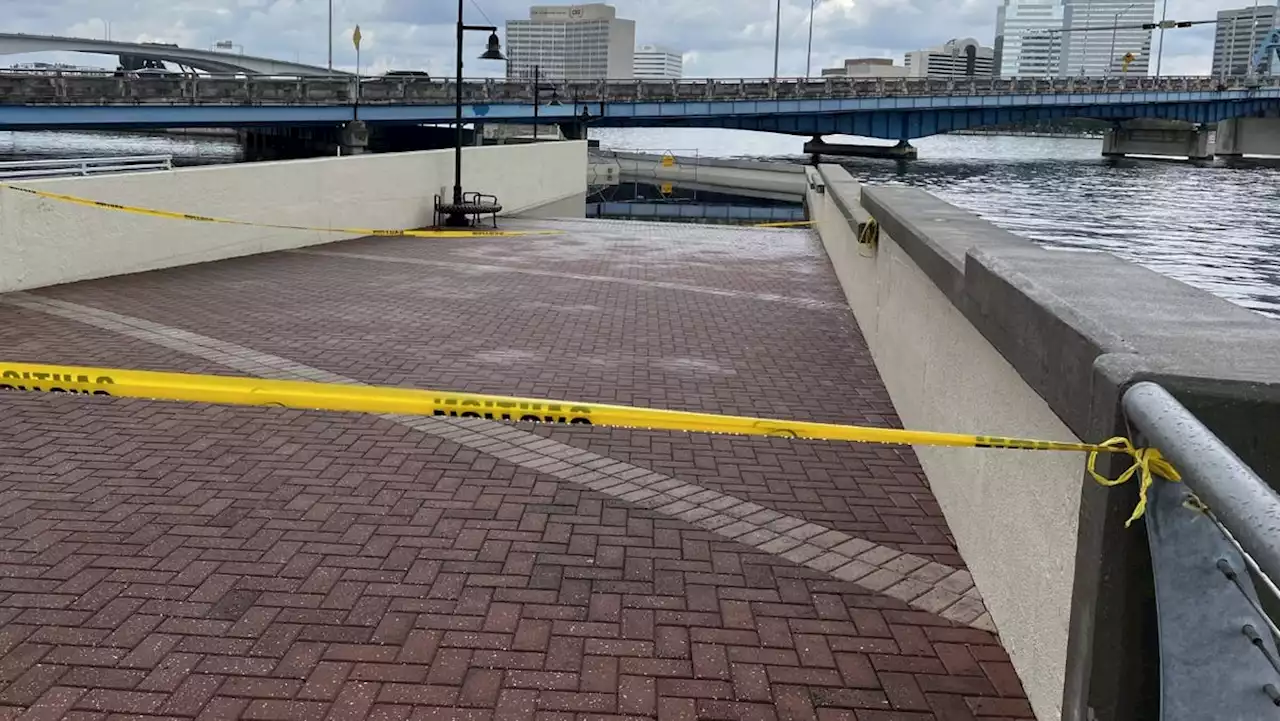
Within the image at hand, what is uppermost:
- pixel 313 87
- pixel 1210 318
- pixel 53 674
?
pixel 313 87

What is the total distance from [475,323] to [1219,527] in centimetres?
916

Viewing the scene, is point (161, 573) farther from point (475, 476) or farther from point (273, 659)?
point (475, 476)

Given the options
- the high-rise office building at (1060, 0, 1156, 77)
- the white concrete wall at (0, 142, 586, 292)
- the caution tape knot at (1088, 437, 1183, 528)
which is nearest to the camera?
the caution tape knot at (1088, 437, 1183, 528)

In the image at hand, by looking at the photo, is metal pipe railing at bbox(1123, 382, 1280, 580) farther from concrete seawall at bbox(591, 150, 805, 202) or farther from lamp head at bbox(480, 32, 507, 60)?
concrete seawall at bbox(591, 150, 805, 202)

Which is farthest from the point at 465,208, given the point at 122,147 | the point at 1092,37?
the point at 1092,37

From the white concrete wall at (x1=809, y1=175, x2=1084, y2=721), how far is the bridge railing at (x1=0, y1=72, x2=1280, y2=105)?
5266cm

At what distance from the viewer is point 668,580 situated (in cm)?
472

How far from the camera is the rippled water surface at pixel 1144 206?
85.6ft

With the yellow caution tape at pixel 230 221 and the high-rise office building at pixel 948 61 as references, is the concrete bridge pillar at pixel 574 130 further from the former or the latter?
the high-rise office building at pixel 948 61

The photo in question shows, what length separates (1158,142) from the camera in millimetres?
99500

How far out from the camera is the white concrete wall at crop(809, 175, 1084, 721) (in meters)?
3.41

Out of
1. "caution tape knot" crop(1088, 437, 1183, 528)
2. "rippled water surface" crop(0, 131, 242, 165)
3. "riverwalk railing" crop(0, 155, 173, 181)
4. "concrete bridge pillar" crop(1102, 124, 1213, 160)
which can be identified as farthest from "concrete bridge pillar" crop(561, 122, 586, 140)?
"concrete bridge pillar" crop(1102, 124, 1213, 160)

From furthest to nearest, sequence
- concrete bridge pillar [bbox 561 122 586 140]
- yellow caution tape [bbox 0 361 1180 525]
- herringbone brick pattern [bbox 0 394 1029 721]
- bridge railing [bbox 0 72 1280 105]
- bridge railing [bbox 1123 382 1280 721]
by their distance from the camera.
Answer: concrete bridge pillar [bbox 561 122 586 140]
bridge railing [bbox 0 72 1280 105]
herringbone brick pattern [bbox 0 394 1029 721]
yellow caution tape [bbox 0 361 1180 525]
bridge railing [bbox 1123 382 1280 721]

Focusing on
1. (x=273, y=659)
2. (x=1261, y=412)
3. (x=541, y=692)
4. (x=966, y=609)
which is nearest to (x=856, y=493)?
(x=966, y=609)
